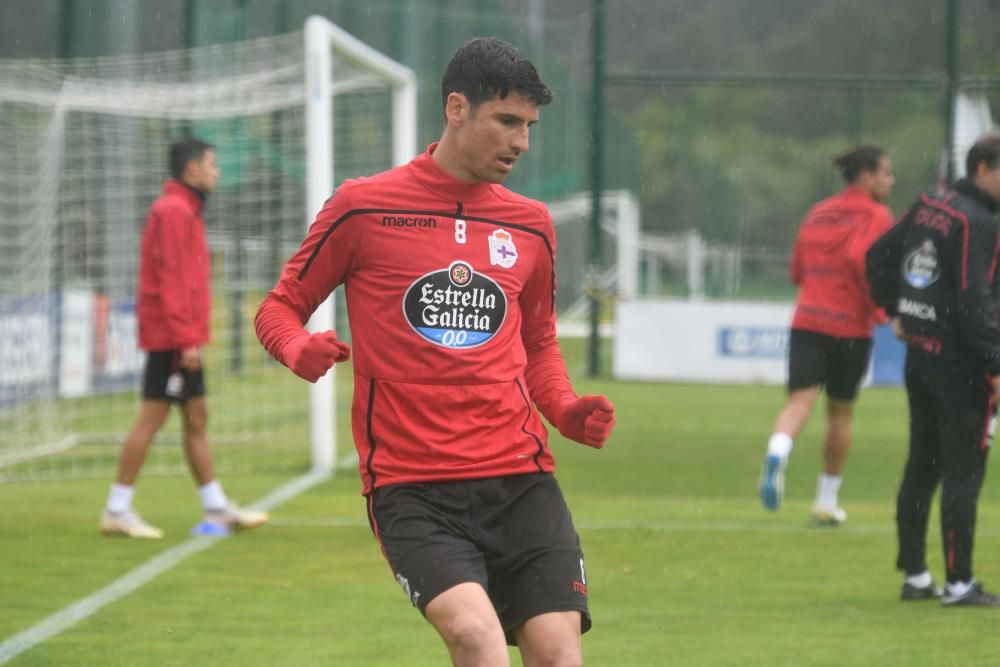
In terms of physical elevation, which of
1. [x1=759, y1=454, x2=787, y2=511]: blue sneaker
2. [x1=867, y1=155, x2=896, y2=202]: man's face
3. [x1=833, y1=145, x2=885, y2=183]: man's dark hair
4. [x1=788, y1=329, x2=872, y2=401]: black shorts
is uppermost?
[x1=833, y1=145, x2=885, y2=183]: man's dark hair

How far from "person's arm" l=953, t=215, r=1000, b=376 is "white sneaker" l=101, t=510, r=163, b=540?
4.46 meters

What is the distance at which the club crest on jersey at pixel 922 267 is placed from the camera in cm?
682

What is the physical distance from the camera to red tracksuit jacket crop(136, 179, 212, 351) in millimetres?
8523

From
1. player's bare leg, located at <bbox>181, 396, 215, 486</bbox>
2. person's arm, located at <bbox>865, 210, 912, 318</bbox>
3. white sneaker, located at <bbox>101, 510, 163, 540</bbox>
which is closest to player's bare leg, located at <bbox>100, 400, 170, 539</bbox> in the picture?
white sneaker, located at <bbox>101, 510, 163, 540</bbox>

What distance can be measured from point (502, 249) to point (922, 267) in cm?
323

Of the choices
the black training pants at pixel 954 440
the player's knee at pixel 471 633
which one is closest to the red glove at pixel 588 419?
the player's knee at pixel 471 633

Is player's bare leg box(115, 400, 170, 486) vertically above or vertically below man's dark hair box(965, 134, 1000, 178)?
below

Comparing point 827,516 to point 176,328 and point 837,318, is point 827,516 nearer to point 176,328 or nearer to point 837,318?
point 837,318

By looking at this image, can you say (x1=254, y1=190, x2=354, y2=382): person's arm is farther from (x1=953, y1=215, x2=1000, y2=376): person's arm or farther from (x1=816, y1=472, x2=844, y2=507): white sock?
(x1=816, y1=472, x2=844, y2=507): white sock

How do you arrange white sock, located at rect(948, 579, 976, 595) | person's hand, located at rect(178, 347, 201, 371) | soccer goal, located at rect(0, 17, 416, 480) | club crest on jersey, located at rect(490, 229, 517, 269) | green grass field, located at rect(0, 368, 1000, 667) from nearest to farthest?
club crest on jersey, located at rect(490, 229, 517, 269) → green grass field, located at rect(0, 368, 1000, 667) → white sock, located at rect(948, 579, 976, 595) → person's hand, located at rect(178, 347, 201, 371) → soccer goal, located at rect(0, 17, 416, 480)

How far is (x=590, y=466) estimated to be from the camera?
11.9 m

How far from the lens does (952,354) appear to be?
6809mm

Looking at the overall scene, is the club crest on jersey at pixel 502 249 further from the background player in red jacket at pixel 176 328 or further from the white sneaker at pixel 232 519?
the white sneaker at pixel 232 519

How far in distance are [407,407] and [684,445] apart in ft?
30.8
